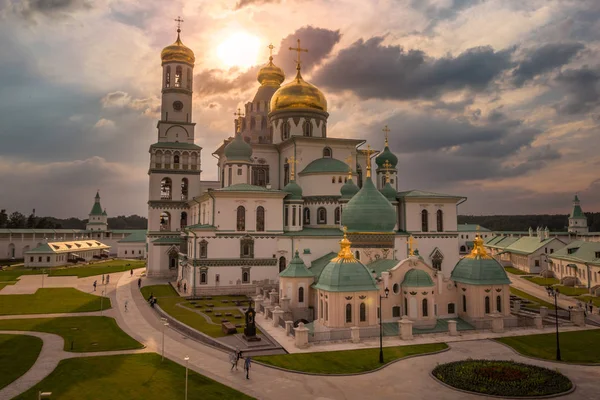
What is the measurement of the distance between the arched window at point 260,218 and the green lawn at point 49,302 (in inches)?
596

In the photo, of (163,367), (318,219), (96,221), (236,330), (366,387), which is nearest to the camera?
(366,387)

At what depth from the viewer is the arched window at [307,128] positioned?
55.5m

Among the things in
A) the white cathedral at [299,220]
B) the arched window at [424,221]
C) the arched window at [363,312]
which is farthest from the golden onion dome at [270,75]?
the arched window at [363,312]

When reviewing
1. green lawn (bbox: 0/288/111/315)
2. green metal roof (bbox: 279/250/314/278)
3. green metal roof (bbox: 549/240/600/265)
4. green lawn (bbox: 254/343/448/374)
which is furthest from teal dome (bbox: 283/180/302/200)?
green metal roof (bbox: 549/240/600/265)

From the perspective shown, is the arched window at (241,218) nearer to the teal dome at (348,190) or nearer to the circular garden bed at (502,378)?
the teal dome at (348,190)

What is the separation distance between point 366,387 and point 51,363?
15046mm

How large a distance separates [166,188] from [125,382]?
40.6 metres

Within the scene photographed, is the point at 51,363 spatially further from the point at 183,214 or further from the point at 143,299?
the point at 183,214

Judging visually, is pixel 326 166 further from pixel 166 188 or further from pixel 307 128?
pixel 166 188

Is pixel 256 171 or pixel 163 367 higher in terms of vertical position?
pixel 256 171

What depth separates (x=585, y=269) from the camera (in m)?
50.8

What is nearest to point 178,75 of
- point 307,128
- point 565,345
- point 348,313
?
point 307,128

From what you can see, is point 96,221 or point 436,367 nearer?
point 436,367

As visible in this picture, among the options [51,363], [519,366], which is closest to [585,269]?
[519,366]
